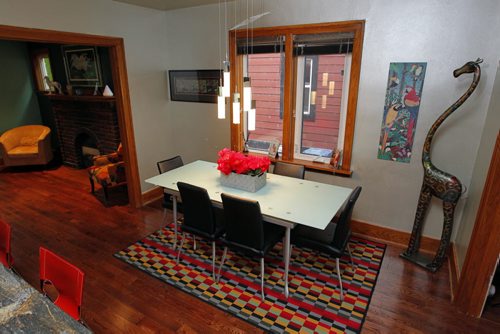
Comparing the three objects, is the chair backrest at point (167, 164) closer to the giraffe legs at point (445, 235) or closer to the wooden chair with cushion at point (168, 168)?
the wooden chair with cushion at point (168, 168)

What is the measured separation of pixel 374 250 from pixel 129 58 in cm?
372

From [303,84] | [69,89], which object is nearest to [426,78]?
[303,84]

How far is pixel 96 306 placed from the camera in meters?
2.49

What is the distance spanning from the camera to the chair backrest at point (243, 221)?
7.57ft

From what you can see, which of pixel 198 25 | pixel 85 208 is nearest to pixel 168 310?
pixel 85 208

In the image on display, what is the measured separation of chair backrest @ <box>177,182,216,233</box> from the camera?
2535 mm

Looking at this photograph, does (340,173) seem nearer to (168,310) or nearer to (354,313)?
(354,313)

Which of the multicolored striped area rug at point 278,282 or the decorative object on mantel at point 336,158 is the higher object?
the decorative object on mantel at point 336,158

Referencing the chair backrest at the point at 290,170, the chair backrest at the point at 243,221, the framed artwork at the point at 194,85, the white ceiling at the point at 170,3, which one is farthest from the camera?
the framed artwork at the point at 194,85

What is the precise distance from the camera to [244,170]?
2.79 meters

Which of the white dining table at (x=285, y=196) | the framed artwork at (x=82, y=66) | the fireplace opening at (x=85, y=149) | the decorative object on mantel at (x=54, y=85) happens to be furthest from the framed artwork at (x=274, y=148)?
the decorative object on mantel at (x=54, y=85)

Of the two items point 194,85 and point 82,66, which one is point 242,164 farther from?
point 82,66

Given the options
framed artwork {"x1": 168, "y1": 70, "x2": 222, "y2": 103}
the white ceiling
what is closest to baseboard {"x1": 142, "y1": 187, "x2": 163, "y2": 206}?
framed artwork {"x1": 168, "y1": 70, "x2": 222, "y2": 103}

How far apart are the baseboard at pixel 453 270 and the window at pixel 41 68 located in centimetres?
722
